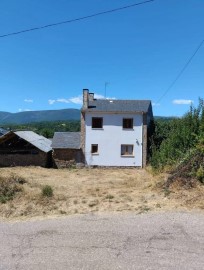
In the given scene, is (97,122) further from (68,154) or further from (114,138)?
(68,154)

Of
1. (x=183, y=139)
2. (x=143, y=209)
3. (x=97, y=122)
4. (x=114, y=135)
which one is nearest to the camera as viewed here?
(x=143, y=209)

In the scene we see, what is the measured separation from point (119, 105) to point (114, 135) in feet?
11.2

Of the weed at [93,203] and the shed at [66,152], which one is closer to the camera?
the weed at [93,203]

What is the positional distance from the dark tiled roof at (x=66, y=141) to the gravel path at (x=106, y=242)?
2671 centimetres

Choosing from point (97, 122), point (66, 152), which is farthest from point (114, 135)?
point (66, 152)

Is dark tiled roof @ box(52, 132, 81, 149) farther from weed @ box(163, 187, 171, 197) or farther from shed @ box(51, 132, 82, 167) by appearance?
weed @ box(163, 187, 171, 197)

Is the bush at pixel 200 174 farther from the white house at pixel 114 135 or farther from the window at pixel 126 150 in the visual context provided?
the window at pixel 126 150

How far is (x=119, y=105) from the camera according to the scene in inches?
1474

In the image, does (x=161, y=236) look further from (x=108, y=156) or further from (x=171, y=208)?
(x=108, y=156)

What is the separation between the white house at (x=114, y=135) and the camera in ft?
118

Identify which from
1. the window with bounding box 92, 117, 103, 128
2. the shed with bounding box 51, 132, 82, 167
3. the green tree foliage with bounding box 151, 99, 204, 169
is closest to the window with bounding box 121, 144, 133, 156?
the window with bounding box 92, 117, 103, 128

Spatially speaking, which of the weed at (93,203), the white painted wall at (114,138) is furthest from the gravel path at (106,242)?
the white painted wall at (114,138)

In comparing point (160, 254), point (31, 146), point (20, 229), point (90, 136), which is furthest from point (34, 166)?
point (160, 254)

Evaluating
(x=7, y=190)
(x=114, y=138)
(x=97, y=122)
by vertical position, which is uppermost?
(x=97, y=122)
